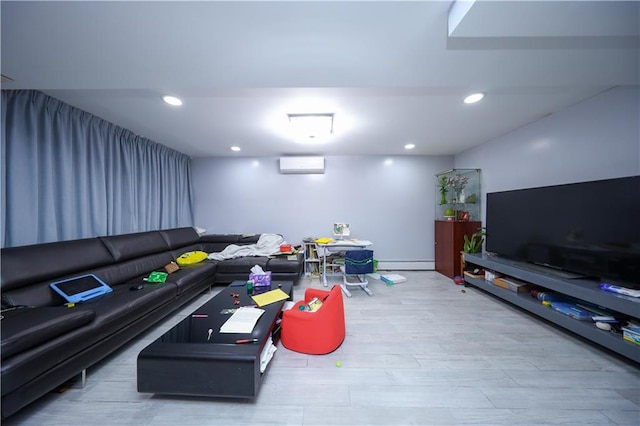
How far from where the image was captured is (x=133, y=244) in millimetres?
2520

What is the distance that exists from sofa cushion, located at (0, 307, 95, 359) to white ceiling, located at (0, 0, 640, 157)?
5.53 ft

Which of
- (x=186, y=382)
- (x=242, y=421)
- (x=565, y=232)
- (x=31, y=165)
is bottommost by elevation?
(x=242, y=421)

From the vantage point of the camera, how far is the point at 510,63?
4.71ft

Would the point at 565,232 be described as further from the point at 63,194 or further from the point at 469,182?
the point at 63,194

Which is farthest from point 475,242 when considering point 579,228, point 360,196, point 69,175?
point 69,175

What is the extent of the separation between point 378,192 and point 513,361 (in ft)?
9.76

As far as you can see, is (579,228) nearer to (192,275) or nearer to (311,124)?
(311,124)

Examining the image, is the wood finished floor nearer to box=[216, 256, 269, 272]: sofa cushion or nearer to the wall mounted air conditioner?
box=[216, 256, 269, 272]: sofa cushion

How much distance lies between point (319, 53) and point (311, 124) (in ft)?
3.68

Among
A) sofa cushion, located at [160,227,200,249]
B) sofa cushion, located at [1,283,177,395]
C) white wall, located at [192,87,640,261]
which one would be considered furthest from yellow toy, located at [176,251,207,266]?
white wall, located at [192,87,640,261]

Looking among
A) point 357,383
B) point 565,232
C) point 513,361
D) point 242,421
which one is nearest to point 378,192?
point 565,232

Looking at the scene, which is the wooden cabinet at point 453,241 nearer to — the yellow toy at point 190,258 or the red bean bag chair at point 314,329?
the red bean bag chair at point 314,329

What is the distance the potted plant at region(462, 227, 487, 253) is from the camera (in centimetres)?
323

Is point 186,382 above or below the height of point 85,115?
below
